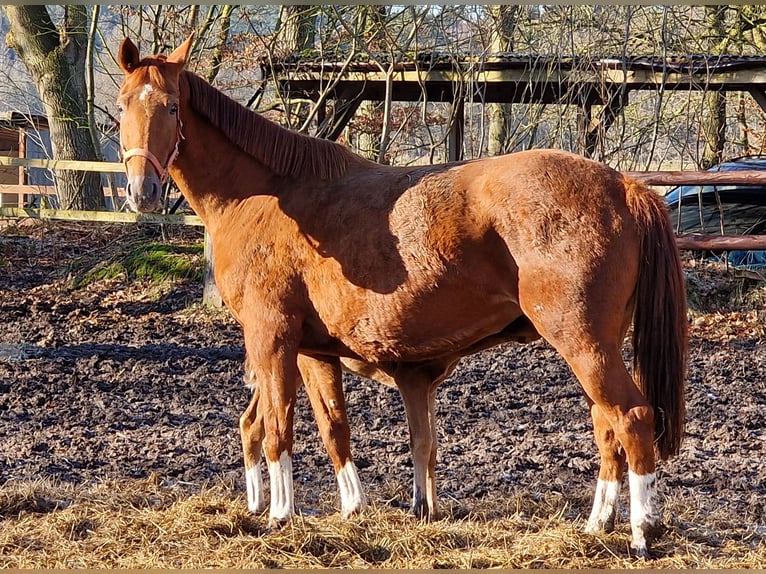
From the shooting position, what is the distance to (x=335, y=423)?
14.3 feet

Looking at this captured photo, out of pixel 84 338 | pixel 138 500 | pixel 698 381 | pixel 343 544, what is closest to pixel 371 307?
pixel 343 544

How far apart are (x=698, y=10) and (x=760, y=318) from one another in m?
6.97

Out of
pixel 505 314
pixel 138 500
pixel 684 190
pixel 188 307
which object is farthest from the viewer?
pixel 684 190

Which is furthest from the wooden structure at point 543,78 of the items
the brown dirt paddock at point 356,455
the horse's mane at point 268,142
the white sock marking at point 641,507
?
the white sock marking at point 641,507

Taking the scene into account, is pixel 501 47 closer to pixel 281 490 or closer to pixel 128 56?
pixel 128 56

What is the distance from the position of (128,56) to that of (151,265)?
7.55m

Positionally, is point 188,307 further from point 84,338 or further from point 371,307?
point 371,307

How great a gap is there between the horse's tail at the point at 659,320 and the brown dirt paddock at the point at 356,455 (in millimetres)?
566

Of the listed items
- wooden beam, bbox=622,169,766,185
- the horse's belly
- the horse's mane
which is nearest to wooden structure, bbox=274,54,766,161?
wooden beam, bbox=622,169,766,185

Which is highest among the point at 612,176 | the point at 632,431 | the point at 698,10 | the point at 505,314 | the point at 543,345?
the point at 698,10

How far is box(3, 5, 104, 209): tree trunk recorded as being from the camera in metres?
13.3

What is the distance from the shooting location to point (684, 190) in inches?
428

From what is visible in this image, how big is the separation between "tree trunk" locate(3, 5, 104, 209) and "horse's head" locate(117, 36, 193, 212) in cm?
983

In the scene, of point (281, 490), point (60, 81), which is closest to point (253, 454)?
Answer: point (281, 490)
